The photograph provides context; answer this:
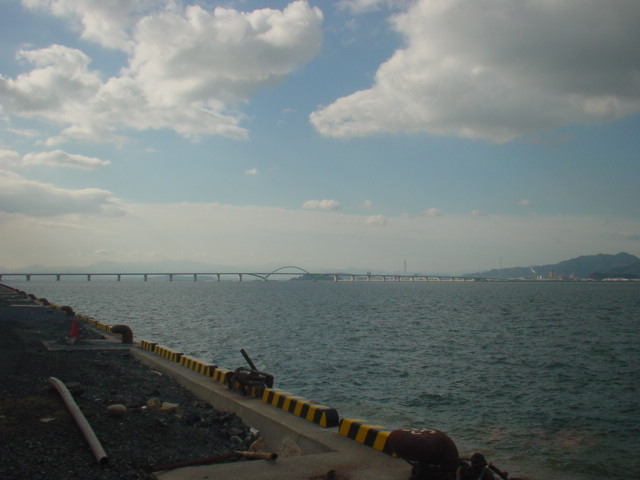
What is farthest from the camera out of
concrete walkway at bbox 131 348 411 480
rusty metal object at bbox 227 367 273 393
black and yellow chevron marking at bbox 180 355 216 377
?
black and yellow chevron marking at bbox 180 355 216 377

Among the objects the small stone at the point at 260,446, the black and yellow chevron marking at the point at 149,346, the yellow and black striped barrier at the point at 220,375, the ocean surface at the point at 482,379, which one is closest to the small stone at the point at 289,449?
the small stone at the point at 260,446

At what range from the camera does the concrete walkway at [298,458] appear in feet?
24.5

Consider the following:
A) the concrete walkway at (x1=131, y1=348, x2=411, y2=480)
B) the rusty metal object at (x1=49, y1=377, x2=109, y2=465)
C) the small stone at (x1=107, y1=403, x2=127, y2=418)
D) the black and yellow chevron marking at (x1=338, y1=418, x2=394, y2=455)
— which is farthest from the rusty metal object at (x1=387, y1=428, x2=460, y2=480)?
the small stone at (x1=107, y1=403, x2=127, y2=418)

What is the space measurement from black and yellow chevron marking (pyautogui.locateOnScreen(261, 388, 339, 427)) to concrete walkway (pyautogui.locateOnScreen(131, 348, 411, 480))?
0.15 m

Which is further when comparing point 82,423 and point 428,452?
point 82,423

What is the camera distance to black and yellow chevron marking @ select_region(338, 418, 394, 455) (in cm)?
878

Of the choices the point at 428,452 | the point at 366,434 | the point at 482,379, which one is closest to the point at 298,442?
the point at 366,434

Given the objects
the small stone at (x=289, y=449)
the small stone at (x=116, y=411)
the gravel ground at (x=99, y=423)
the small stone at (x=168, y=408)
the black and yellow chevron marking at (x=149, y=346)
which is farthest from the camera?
the black and yellow chevron marking at (x=149, y=346)

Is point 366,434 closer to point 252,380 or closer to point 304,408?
point 304,408

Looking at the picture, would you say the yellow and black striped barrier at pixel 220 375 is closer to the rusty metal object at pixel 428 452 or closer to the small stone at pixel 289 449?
the small stone at pixel 289 449

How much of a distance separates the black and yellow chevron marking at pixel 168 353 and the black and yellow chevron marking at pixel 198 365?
0.44 m

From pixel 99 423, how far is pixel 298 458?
443cm

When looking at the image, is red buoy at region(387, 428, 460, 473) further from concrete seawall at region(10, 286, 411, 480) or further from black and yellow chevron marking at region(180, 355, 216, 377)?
black and yellow chevron marking at region(180, 355, 216, 377)

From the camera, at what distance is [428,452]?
22.7 feet
